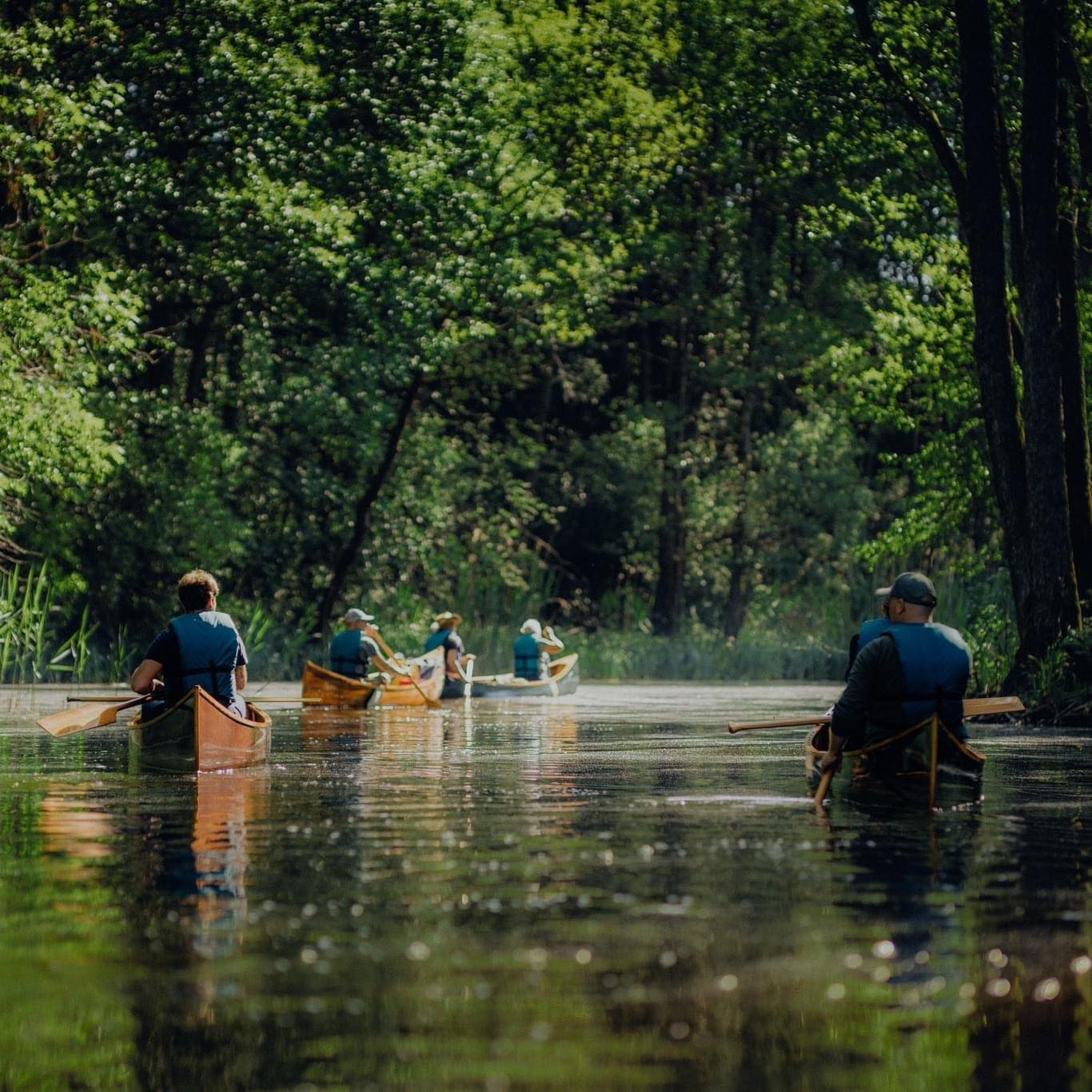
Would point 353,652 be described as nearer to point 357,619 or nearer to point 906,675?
point 357,619

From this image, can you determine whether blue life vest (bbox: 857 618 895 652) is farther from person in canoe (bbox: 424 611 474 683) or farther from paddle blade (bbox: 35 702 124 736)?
person in canoe (bbox: 424 611 474 683)

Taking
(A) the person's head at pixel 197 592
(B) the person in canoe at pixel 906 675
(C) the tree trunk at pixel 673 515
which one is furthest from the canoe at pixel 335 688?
(C) the tree trunk at pixel 673 515

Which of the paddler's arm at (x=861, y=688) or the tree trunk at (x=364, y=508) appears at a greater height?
the tree trunk at (x=364, y=508)

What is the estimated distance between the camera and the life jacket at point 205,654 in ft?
52.6

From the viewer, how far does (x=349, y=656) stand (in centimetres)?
2995

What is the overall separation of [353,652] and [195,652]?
45.4 feet

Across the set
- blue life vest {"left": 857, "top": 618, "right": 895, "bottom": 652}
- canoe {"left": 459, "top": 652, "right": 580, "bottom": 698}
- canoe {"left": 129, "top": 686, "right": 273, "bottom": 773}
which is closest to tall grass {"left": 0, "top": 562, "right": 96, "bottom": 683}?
canoe {"left": 459, "top": 652, "right": 580, "bottom": 698}

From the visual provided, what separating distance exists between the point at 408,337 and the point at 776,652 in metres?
12.3

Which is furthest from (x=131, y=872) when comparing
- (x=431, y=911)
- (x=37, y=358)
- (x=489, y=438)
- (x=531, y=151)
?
(x=489, y=438)

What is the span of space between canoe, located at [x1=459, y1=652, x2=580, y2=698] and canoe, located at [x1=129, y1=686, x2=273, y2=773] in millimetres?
18575

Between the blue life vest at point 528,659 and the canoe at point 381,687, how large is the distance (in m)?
2.29

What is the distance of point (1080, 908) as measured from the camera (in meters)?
8.59

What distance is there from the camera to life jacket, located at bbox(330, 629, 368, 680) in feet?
98.3

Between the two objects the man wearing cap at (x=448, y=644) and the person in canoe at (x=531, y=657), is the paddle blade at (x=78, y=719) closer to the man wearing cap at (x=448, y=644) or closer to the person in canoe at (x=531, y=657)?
the man wearing cap at (x=448, y=644)
